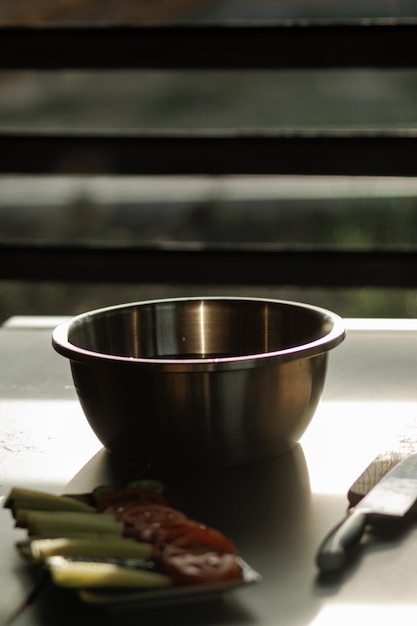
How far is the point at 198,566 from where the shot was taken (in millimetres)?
694

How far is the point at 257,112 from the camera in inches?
331

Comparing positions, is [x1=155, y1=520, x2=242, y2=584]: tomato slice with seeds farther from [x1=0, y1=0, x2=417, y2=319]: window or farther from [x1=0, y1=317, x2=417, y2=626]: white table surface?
[x1=0, y1=0, x2=417, y2=319]: window

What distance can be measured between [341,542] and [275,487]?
171 mm

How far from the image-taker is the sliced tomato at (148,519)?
746 mm

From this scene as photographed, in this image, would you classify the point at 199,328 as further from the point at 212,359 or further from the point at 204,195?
the point at 204,195

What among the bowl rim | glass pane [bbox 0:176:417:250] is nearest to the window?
glass pane [bbox 0:176:417:250]

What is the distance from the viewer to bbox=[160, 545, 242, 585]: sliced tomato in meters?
0.68

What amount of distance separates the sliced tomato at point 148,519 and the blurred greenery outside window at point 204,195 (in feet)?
15.8

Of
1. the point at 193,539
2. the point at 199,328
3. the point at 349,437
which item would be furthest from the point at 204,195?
the point at 193,539

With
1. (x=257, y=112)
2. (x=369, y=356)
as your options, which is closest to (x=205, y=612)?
(x=369, y=356)

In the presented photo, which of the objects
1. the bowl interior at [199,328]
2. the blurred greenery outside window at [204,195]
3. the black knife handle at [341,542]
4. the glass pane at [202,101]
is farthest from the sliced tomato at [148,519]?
the glass pane at [202,101]

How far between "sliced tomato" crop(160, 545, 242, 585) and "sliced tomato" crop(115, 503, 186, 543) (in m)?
0.03

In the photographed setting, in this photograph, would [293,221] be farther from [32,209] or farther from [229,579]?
[229,579]

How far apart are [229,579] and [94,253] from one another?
7.03ft
